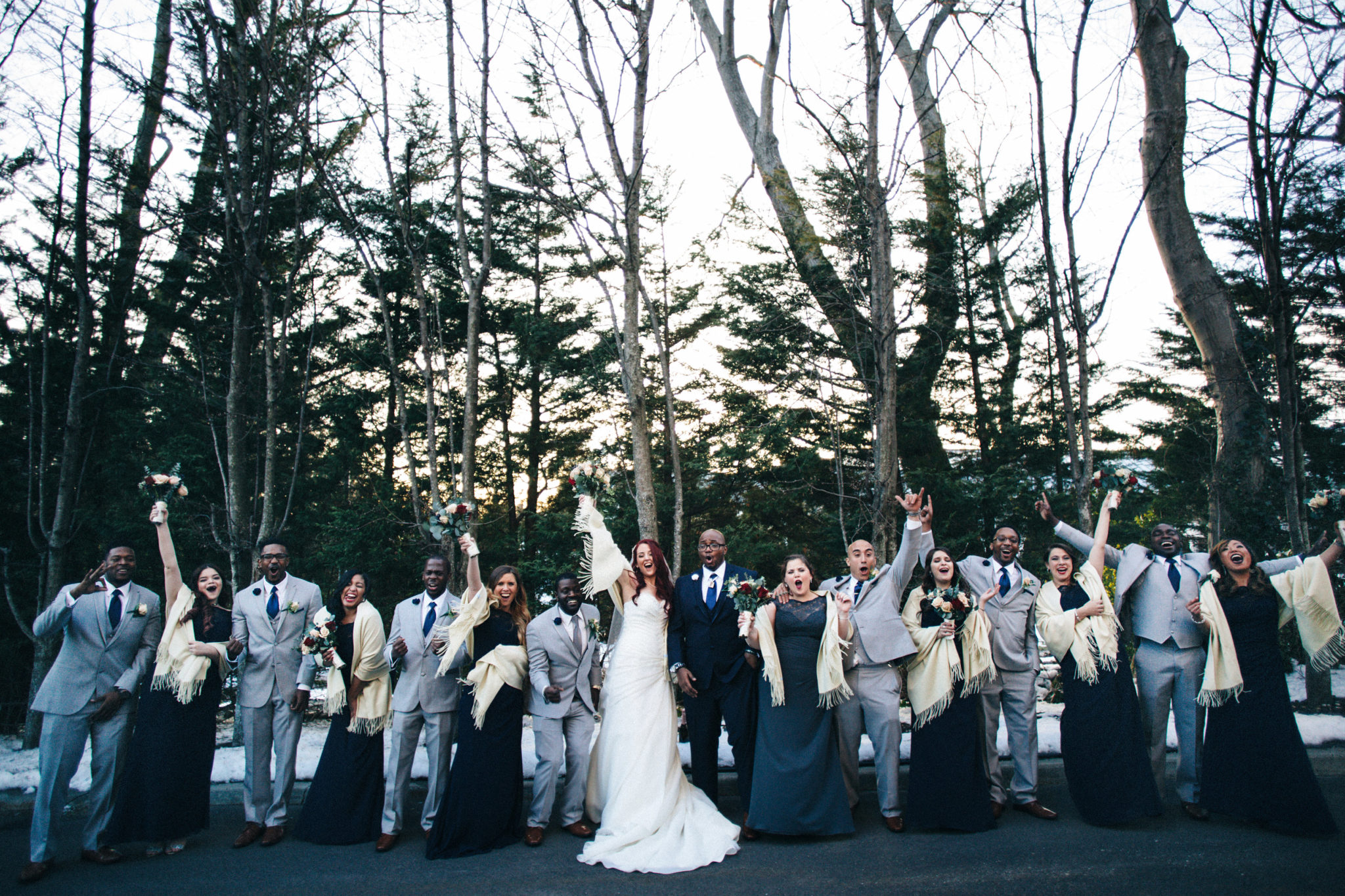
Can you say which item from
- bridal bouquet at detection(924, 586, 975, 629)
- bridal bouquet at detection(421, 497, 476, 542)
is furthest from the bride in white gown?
bridal bouquet at detection(924, 586, 975, 629)

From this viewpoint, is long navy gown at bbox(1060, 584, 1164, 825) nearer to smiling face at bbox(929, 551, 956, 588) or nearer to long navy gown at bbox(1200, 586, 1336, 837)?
long navy gown at bbox(1200, 586, 1336, 837)

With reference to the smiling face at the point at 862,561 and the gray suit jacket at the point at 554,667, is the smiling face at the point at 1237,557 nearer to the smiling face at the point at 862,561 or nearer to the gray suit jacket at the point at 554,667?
the smiling face at the point at 862,561

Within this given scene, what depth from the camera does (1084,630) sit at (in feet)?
17.9

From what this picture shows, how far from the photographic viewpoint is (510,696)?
5.42m

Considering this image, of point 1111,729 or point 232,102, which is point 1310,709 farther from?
point 232,102

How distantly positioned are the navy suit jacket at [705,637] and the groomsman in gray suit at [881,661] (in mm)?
836

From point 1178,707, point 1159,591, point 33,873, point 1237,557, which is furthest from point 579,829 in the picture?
point 1237,557

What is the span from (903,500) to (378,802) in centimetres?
429

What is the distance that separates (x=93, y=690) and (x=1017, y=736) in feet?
21.2

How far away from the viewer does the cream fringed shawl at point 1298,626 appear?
523 centimetres

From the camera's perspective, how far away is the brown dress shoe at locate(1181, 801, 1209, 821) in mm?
5309

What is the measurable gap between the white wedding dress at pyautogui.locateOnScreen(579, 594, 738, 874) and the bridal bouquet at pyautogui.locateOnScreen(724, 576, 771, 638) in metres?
0.67

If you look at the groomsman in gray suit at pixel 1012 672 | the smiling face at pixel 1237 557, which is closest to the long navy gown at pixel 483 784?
the groomsman in gray suit at pixel 1012 672

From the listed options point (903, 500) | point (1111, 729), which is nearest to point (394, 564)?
point (903, 500)
